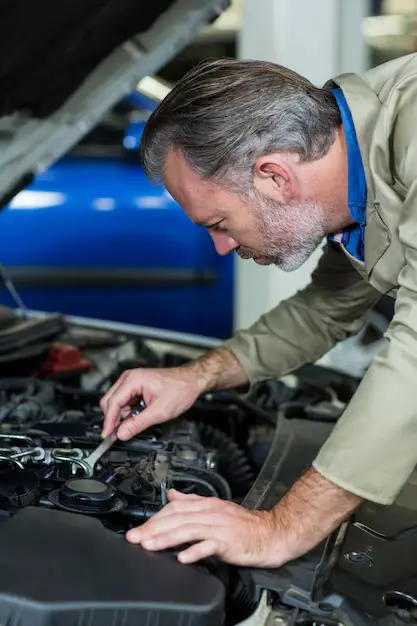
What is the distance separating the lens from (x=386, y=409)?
3.52ft

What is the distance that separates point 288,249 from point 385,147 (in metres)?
0.27

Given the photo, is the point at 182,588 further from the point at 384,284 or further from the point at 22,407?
the point at 22,407

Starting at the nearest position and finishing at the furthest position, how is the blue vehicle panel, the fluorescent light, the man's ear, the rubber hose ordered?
the man's ear → the rubber hose → the fluorescent light → the blue vehicle panel

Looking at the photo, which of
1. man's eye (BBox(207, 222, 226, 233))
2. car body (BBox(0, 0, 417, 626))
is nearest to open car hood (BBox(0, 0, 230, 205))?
car body (BBox(0, 0, 417, 626))

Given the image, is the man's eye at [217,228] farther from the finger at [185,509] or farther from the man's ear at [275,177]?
the finger at [185,509]

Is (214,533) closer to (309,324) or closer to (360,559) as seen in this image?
(360,559)

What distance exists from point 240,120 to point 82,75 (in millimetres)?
728

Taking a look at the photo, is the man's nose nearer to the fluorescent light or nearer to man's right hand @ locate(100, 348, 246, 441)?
man's right hand @ locate(100, 348, 246, 441)

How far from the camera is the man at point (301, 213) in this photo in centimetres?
107

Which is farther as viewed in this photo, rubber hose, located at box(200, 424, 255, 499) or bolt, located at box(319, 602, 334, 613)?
rubber hose, located at box(200, 424, 255, 499)

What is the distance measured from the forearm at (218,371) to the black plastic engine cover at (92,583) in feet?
2.14

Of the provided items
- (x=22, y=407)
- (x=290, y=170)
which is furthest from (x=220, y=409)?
(x=290, y=170)

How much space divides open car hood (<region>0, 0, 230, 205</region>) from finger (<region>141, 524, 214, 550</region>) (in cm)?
104

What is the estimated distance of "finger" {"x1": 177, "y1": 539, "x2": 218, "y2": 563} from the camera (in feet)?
3.30
